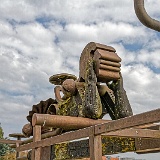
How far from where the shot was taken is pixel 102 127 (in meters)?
1.71

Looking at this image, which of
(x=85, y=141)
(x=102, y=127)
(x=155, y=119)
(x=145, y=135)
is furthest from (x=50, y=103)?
(x=155, y=119)

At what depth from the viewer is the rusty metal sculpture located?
2.73 meters

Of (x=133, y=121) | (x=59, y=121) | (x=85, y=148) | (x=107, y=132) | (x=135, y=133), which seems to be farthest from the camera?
(x=85, y=148)

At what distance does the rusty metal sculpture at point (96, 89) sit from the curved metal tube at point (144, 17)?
1.77m

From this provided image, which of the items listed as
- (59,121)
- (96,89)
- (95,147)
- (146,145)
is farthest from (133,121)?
(96,89)

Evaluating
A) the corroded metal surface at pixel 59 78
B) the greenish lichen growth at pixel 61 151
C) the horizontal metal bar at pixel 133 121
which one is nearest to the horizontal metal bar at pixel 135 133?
the horizontal metal bar at pixel 133 121

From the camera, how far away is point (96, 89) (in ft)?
9.11

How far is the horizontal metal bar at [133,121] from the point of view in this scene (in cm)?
134

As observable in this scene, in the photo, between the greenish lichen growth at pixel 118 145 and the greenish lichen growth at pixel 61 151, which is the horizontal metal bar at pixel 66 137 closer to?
the greenish lichen growth at pixel 61 151

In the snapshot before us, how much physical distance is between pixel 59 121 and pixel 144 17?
1540 mm

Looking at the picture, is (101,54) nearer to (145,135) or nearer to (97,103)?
(97,103)

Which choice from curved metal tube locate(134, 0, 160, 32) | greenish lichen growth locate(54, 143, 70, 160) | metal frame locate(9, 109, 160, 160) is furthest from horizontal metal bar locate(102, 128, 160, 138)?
curved metal tube locate(134, 0, 160, 32)

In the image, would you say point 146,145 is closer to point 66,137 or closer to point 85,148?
point 85,148

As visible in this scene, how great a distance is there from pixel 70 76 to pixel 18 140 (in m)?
2.04
